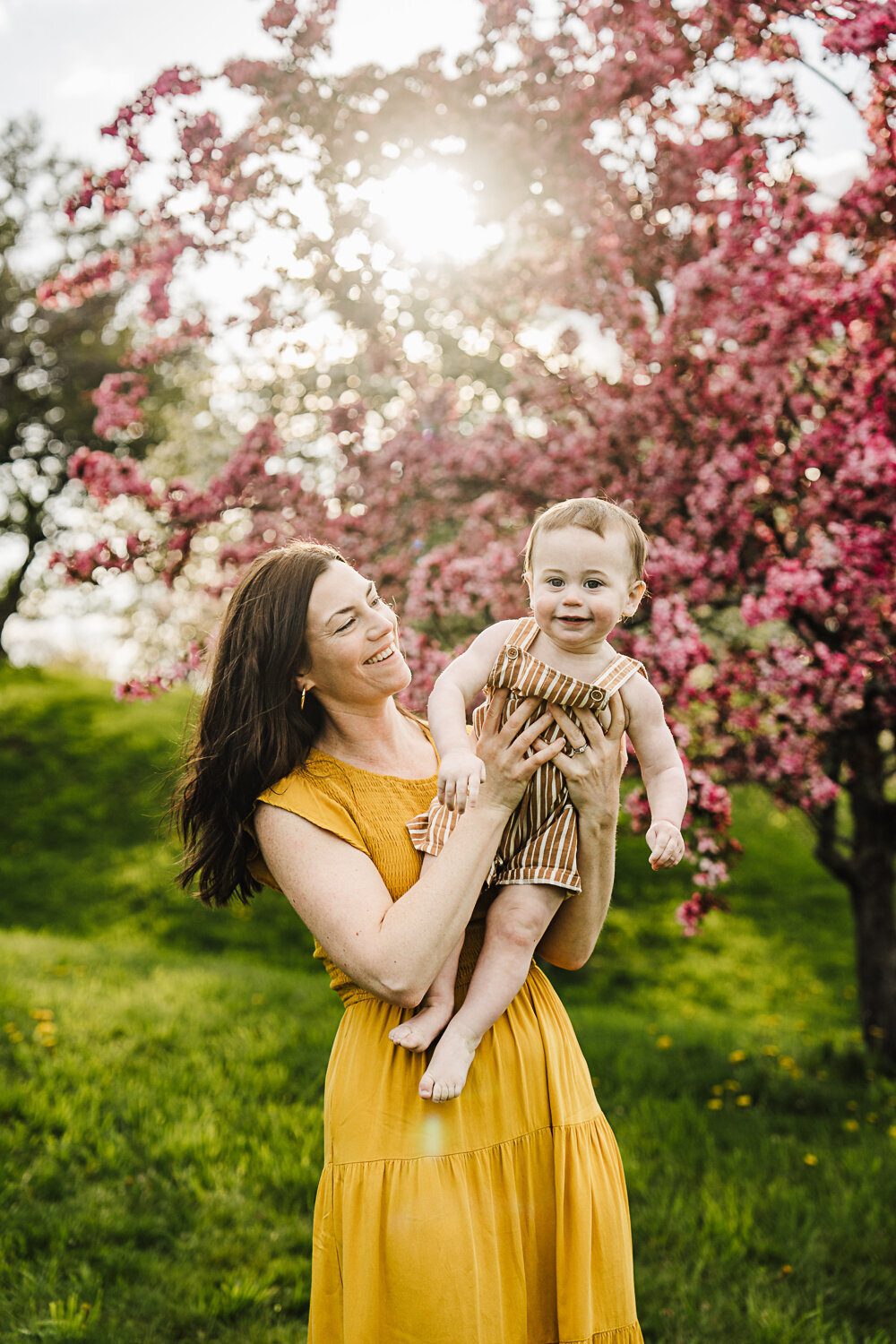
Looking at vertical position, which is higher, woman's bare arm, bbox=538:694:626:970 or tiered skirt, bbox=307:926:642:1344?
woman's bare arm, bbox=538:694:626:970

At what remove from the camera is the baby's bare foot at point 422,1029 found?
1.97 meters

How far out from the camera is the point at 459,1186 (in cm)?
194

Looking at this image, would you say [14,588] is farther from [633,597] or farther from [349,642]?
[633,597]

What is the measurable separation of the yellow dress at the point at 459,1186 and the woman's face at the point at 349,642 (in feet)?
0.82

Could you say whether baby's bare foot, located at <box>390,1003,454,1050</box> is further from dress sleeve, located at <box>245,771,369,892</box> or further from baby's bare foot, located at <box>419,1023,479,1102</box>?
dress sleeve, located at <box>245,771,369,892</box>

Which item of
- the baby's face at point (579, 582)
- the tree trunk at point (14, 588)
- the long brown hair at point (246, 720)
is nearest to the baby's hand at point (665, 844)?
the baby's face at point (579, 582)

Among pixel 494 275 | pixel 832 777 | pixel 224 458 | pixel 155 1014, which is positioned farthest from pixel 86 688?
pixel 832 777

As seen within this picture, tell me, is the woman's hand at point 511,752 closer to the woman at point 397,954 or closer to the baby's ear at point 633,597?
the woman at point 397,954

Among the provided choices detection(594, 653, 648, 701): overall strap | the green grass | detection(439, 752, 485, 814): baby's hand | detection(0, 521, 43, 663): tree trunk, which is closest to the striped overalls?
detection(594, 653, 648, 701): overall strap

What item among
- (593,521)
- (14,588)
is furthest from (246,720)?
(14,588)

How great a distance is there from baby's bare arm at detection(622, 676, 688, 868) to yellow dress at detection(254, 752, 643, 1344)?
56 centimetres

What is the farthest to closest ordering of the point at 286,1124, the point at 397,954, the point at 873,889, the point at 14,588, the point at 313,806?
the point at 14,588, the point at 873,889, the point at 286,1124, the point at 313,806, the point at 397,954

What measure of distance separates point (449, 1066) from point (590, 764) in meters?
0.76

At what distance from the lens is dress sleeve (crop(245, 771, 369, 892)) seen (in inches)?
81.7
